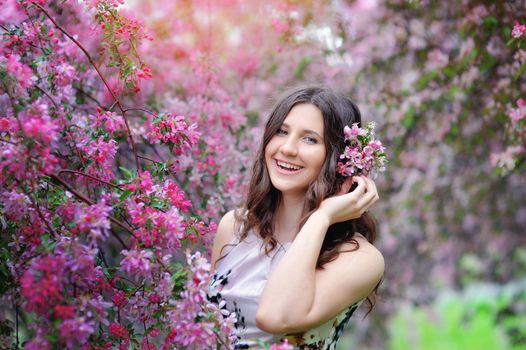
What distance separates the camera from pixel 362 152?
237cm

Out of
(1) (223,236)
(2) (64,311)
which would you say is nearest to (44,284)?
(2) (64,311)

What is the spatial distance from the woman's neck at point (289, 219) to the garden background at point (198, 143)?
370 millimetres

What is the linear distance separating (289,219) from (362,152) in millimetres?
360

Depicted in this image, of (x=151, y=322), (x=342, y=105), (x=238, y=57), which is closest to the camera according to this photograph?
(x=151, y=322)

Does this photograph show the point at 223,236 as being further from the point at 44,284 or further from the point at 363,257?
the point at 44,284

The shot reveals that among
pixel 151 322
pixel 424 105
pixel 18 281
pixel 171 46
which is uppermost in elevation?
pixel 171 46

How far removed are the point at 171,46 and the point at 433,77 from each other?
145 centimetres

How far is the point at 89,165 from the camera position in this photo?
215 centimetres

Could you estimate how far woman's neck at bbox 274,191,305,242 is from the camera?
250 cm

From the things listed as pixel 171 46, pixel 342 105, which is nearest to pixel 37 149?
pixel 342 105

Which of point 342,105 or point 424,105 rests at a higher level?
point 424,105

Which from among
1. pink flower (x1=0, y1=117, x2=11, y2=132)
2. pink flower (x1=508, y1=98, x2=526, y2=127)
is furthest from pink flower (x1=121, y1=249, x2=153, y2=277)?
pink flower (x1=508, y1=98, x2=526, y2=127)

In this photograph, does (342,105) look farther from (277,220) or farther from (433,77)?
(433,77)

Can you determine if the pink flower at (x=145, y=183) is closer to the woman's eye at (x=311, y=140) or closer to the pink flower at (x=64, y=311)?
the pink flower at (x=64, y=311)
